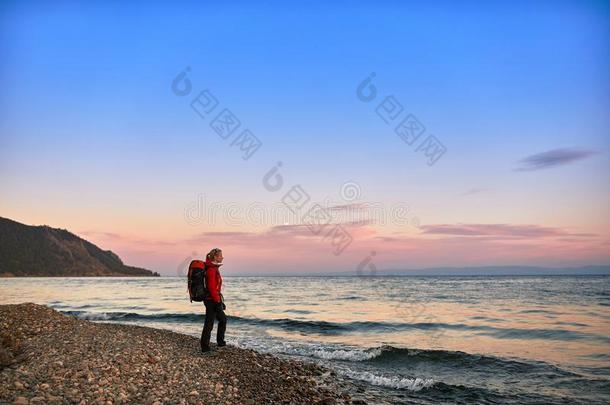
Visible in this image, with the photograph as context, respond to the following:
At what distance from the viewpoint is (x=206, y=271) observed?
11.9 metres

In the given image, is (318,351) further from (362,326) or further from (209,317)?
(362,326)

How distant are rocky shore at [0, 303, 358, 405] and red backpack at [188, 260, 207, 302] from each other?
159 cm

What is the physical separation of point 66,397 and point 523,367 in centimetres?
1336

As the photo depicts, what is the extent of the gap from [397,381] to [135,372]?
22.8 ft

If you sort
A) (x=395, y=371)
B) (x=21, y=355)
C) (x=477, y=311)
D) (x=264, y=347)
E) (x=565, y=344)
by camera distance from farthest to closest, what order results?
1. (x=477, y=311)
2. (x=565, y=344)
3. (x=264, y=347)
4. (x=395, y=371)
5. (x=21, y=355)

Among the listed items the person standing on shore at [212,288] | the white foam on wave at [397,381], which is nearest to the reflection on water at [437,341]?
the white foam on wave at [397,381]

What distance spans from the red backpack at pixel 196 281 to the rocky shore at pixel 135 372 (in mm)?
1588

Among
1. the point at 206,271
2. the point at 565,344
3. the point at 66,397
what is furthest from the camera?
the point at 565,344

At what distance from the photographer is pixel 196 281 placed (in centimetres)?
1188

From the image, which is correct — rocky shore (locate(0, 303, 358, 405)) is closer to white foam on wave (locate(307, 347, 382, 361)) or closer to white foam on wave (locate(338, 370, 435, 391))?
white foam on wave (locate(338, 370, 435, 391))

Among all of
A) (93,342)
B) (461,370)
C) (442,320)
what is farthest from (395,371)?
(442,320)

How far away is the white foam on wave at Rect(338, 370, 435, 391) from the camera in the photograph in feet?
39.6

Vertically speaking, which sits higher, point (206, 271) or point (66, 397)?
point (206, 271)

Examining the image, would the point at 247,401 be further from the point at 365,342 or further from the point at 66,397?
the point at 365,342
